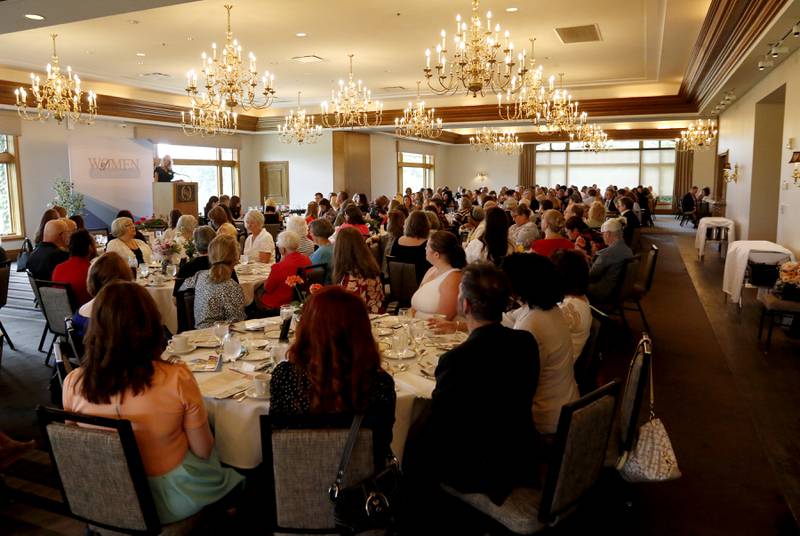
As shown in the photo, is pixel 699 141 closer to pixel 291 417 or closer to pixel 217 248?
pixel 217 248

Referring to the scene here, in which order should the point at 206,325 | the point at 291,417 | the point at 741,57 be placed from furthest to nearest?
the point at 741,57 → the point at 206,325 → the point at 291,417

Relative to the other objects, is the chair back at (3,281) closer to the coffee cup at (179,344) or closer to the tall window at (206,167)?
the coffee cup at (179,344)

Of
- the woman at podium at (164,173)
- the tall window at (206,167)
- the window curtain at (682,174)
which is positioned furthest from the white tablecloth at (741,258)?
the window curtain at (682,174)

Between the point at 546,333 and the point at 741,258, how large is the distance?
6067 mm

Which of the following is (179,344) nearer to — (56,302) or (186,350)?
(186,350)

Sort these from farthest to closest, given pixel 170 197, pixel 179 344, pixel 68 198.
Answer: pixel 170 197, pixel 68 198, pixel 179 344

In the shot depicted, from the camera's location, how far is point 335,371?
81.3 inches

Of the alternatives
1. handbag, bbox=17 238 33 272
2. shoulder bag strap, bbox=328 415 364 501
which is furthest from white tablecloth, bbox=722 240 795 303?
handbag, bbox=17 238 33 272

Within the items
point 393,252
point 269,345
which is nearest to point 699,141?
point 393,252

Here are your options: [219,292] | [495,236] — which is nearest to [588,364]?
[219,292]

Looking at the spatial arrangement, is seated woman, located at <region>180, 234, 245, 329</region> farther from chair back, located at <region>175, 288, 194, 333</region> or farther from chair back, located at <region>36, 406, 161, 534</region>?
chair back, located at <region>36, 406, 161, 534</region>

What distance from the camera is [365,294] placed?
455 cm

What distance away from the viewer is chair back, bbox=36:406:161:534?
2061 mm

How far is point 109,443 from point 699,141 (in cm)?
1716
